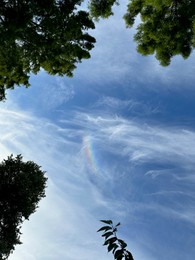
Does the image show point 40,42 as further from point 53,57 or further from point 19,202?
point 19,202

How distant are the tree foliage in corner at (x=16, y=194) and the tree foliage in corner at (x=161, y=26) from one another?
14445mm

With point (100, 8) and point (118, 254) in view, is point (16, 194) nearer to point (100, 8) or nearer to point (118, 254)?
point (100, 8)

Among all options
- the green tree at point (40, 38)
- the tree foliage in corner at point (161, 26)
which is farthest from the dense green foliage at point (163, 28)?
the green tree at point (40, 38)

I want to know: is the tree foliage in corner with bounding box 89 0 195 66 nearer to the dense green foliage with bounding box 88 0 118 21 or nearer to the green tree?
the dense green foliage with bounding box 88 0 118 21

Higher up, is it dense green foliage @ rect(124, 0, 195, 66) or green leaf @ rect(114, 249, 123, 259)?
dense green foliage @ rect(124, 0, 195, 66)

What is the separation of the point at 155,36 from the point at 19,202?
16.3 metres

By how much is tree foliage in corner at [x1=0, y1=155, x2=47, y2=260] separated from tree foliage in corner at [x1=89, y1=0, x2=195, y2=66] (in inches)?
569

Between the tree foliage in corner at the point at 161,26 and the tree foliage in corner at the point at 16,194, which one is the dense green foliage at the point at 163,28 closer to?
the tree foliage in corner at the point at 161,26

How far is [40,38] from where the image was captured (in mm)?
14617

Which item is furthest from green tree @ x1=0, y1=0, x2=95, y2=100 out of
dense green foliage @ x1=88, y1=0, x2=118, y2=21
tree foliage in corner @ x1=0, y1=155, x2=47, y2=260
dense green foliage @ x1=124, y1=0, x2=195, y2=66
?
tree foliage in corner @ x1=0, y1=155, x2=47, y2=260

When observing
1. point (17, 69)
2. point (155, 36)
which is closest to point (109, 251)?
point (155, 36)

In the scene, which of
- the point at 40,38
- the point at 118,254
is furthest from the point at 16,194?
the point at 118,254

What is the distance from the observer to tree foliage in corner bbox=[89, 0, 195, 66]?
1504 cm

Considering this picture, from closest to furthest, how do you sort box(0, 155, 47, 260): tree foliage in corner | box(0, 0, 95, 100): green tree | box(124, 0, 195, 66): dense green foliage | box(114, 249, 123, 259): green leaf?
box(114, 249, 123, 259): green leaf, box(0, 0, 95, 100): green tree, box(124, 0, 195, 66): dense green foliage, box(0, 155, 47, 260): tree foliage in corner
